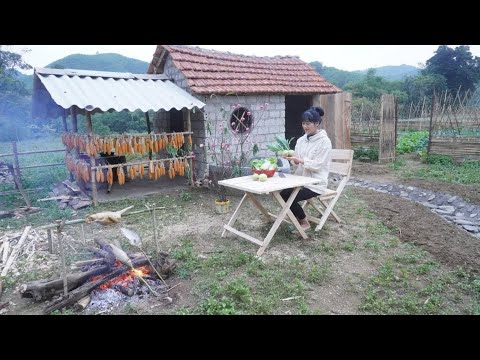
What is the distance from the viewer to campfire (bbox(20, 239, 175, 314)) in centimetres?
345

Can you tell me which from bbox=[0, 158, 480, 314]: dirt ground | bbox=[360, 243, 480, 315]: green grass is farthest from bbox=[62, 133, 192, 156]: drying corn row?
bbox=[360, 243, 480, 315]: green grass

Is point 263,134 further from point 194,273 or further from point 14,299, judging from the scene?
point 14,299

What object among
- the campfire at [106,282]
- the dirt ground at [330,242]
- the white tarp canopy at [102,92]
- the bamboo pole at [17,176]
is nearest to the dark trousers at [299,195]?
the dirt ground at [330,242]

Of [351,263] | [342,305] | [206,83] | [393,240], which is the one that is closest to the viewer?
[342,305]

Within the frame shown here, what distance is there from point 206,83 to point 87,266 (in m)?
5.78

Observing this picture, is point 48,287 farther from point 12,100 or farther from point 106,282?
point 12,100

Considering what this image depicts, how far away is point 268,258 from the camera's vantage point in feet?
14.6

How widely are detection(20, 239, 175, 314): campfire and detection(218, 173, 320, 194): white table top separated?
1.32 meters

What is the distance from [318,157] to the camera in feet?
16.2

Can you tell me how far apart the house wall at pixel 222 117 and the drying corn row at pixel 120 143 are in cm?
104

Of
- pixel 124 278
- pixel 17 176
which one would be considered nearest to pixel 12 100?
pixel 17 176

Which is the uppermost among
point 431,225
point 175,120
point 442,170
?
point 175,120

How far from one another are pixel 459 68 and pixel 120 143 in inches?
1335

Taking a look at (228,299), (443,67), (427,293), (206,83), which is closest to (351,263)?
(427,293)
